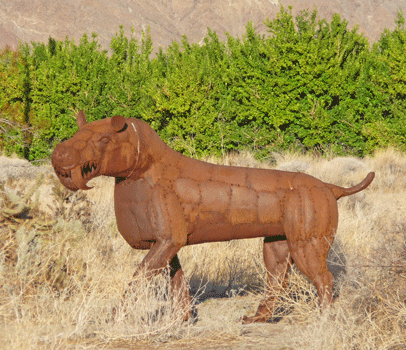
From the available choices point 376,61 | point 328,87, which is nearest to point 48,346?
point 328,87

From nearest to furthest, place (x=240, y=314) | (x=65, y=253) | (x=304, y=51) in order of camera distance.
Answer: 1. (x=240, y=314)
2. (x=65, y=253)
3. (x=304, y=51)

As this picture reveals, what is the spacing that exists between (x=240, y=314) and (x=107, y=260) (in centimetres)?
213

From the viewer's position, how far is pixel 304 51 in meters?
16.0

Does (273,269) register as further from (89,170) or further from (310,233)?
(89,170)

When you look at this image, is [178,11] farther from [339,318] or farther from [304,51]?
[339,318]

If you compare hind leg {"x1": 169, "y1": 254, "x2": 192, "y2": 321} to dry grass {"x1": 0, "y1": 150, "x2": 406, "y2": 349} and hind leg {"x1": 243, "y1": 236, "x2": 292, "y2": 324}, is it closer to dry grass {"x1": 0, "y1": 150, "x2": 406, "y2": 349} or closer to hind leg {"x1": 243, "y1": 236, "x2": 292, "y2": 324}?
dry grass {"x1": 0, "y1": 150, "x2": 406, "y2": 349}

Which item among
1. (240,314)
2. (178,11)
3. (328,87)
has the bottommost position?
→ (240,314)

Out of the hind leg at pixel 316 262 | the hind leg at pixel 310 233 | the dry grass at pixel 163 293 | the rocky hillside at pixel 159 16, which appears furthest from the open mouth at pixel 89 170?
the rocky hillside at pixel 159 16

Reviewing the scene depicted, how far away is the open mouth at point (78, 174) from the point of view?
3.63 metres

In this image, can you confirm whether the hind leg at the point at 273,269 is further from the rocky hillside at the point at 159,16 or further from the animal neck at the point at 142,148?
the rocky hillside at the point at 159,16

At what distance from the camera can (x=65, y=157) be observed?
3.59 m

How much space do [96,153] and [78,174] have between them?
19cm

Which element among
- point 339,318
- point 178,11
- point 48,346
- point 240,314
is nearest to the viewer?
point 48,346

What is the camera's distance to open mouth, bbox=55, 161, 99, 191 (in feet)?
11.9
